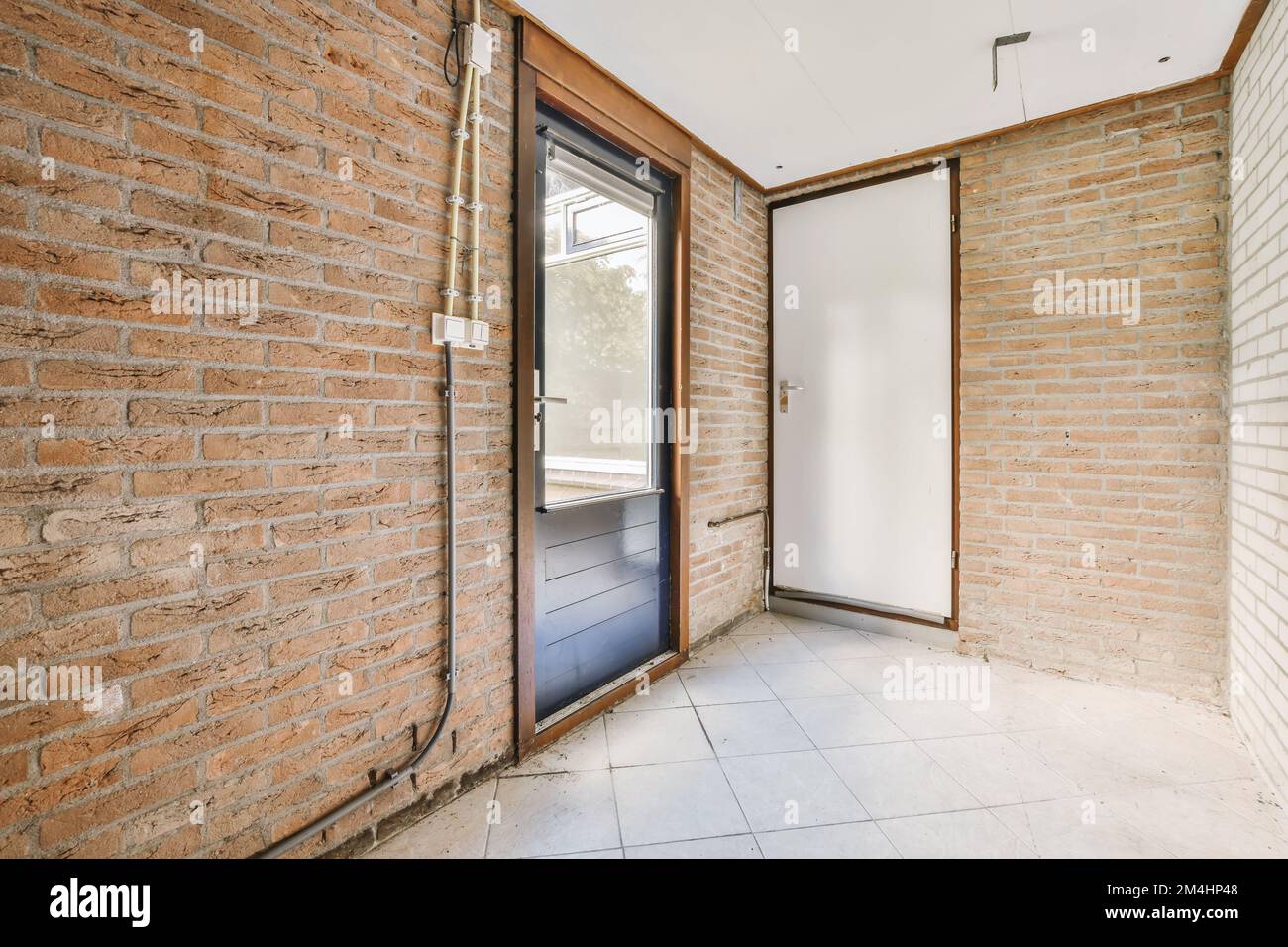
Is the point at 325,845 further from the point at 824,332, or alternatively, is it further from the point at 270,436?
the point at 824,332

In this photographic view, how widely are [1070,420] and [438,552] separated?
3.12 m

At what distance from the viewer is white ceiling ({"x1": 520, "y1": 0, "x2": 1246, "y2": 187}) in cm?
207

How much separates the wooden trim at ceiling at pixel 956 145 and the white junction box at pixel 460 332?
2701mm

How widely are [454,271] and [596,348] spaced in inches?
34.3

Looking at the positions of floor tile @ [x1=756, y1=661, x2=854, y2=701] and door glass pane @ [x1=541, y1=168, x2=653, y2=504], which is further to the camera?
floor tile @ [x1=756, y1=661, x2=854, y2=701]

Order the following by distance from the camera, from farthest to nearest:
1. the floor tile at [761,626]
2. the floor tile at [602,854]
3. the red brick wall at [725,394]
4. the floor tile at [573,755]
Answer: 1. the floor tile at [761,626]
2. the red brick wall at [725,394]
3. the floor tile at [573,755]
4. the floor tile at [602,854]

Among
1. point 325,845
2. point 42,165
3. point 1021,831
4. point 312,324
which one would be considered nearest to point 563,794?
point 325,845

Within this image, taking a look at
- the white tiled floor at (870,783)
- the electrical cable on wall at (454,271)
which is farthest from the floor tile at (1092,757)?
the electrical cable on wall at (454,271)

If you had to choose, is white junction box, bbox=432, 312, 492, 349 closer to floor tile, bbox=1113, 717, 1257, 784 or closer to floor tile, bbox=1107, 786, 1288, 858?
floor tile, bbox=1107, 786, 1288, 858

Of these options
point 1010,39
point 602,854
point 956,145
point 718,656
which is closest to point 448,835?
point 602,854

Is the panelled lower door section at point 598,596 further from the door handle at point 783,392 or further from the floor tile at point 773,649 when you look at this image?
the door handle at point 783,392

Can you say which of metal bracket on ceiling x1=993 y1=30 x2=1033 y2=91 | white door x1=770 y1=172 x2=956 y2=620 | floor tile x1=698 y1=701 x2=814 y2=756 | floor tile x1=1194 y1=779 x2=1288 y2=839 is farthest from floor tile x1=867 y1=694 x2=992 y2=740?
metal bracket on ceiling x1=993 y1=30 x2=1033 y2=91

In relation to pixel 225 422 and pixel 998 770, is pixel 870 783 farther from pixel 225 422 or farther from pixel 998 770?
pixel 225 422

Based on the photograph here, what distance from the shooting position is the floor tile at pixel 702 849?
1704 mm
